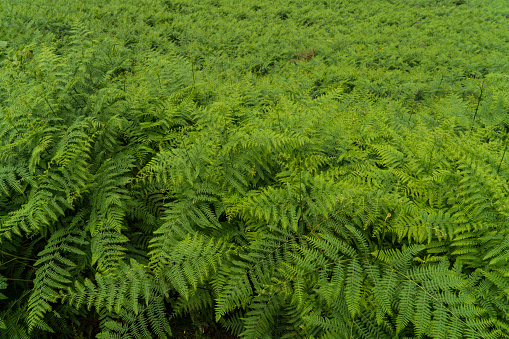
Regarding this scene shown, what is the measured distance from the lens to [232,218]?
2.96 metres

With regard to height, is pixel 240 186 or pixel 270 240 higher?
pixel 240 186

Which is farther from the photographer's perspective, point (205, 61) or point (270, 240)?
point (205, 61)

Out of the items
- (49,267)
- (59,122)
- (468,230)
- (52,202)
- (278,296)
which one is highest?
(59,122)

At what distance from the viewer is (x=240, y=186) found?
3.02 metres

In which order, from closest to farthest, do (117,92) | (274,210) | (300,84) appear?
1. (274,210)
2. (117,92)
3. (300,84)

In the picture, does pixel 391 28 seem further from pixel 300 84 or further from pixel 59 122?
pixel 59 122

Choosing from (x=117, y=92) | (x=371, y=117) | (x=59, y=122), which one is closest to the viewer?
(x=59, y=122)

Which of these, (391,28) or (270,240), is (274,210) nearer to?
(270,240)

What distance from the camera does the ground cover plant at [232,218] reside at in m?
2.31

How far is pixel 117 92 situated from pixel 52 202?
172cm

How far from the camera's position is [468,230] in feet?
8.08

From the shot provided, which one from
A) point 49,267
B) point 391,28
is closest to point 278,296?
point 49,267

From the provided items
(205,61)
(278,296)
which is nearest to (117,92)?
(278,296)

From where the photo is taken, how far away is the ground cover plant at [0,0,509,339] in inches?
91.0
